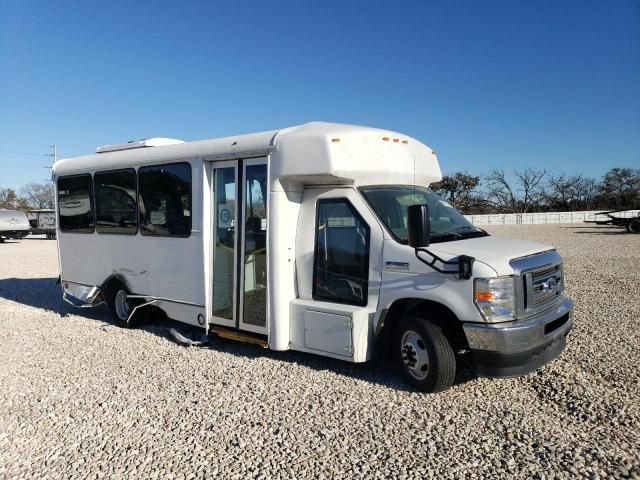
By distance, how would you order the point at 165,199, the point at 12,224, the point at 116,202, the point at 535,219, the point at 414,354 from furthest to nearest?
the point at 535,219 → the point at 12,224 → the point at 116,202 → the point at 165,199 → the point at 414,354

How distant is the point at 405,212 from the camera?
Result: 540 centimetres

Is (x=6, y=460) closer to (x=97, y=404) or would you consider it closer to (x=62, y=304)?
(x=97, y=404)

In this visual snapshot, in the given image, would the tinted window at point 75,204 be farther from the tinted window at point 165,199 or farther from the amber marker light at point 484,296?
the amber marker light at point 484,296

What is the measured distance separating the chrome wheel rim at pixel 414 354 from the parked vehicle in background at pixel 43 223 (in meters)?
35.7

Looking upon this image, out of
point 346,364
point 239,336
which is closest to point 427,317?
point 346,364

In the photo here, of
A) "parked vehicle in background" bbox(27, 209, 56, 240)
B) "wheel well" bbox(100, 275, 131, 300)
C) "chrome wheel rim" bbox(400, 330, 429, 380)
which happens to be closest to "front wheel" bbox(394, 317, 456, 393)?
"chrome wheel rim" bbox(400, 330, 429, 380)

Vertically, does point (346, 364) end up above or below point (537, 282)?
below

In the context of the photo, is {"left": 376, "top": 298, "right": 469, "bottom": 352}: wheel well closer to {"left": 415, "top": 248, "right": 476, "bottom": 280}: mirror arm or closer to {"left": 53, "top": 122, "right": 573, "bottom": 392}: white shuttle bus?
{"left": 53, "top": 122, "right": 573, "bottom": 392}: white shuttle bus

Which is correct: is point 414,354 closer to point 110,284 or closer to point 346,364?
point 346,364

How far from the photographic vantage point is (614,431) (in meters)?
3.91

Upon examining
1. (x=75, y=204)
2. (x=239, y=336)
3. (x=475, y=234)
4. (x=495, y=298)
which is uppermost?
(x=75, y=204)

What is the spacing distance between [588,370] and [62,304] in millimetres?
9557

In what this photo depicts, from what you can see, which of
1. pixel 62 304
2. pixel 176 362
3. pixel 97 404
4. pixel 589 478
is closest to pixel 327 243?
pixel 176 362

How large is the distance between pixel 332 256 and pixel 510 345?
6.75ft
